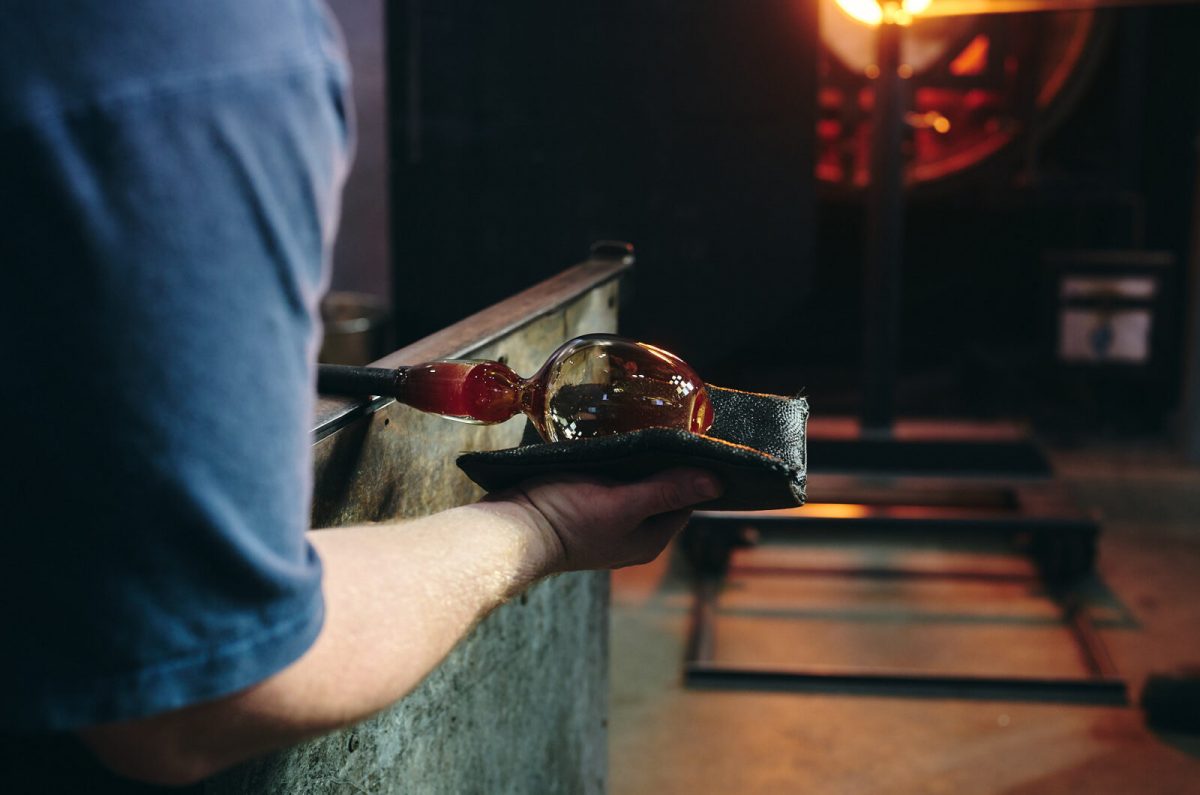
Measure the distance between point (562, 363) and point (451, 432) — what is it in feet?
0.48

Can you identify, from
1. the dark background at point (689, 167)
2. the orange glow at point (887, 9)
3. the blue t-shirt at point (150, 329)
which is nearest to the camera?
the blue t-shirt at point (150, 329)

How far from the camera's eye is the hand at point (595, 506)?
76 cm

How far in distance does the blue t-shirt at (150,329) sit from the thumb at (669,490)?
325mm

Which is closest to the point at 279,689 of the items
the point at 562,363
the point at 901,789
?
the point at 562,363

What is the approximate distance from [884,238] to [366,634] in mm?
2645

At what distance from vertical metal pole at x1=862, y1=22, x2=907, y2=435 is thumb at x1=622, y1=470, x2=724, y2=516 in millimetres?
2383

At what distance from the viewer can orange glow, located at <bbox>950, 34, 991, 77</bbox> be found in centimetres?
373

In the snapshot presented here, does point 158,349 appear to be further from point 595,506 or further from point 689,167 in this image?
point 689,167

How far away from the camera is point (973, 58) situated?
388 cm

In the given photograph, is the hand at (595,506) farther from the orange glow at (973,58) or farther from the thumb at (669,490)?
the orange glow at (973,58)

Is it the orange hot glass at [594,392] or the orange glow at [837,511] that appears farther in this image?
the orange glow at [837,511]

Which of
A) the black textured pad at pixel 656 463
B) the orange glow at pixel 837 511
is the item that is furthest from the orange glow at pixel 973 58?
the black textured pad at pixel 656 463

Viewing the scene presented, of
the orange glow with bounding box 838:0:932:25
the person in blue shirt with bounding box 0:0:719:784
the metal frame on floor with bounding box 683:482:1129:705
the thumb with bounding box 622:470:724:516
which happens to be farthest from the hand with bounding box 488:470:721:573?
the orange glow with bounding box 838:0:932:25

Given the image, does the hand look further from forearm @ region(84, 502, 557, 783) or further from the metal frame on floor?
the metal frame on floor
